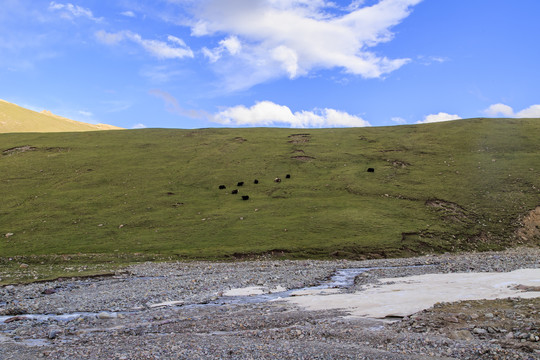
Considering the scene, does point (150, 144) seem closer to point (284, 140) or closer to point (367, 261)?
point (284, 140)

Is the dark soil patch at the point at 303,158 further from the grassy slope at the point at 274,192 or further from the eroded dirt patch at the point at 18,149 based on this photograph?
the eroded dirt patch at the point at 18,149

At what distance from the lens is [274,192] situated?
220ft

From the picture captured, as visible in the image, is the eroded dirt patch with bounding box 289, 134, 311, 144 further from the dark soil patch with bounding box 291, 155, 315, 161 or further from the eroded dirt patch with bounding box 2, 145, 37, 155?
the eroded dirt patch with bounding box 2, 145, 37, 155

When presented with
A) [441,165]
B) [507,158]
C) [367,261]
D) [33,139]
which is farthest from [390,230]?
[33,139]

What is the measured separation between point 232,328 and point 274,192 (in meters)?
49.7

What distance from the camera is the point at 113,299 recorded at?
25.9 m

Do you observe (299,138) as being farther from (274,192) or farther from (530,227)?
(530,227)

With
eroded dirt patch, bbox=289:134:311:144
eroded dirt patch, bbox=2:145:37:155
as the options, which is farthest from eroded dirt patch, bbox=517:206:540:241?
eroded dirt patch, bbox=2:145:37:155

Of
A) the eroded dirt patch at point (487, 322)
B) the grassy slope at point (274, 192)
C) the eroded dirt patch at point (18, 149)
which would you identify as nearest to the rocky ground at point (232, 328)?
the eroded dirt patch at point (487, 322)

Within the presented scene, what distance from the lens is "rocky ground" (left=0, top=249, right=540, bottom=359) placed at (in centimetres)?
1325

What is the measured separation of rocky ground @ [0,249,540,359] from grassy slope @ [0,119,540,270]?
68.6 ft

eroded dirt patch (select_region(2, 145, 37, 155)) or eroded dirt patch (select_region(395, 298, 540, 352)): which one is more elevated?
eroded dirt patch (select_region(2, 145, 37, 155))

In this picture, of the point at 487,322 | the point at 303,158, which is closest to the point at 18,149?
the point at 303,158

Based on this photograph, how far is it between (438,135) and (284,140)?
38410 millimetres
